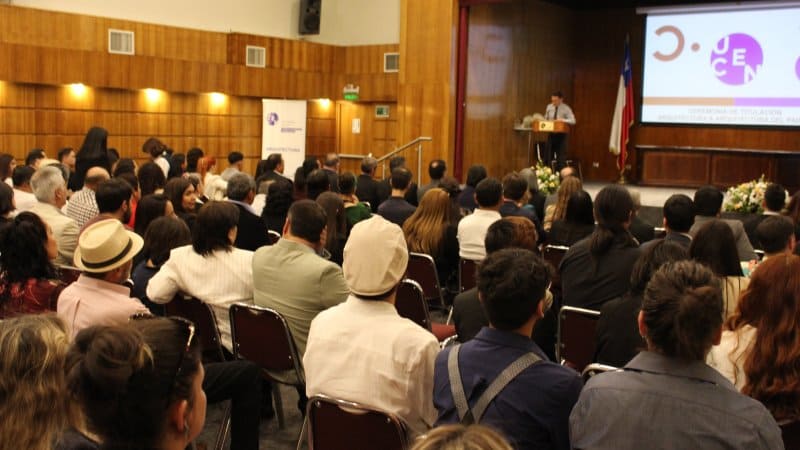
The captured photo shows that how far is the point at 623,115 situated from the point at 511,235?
1320 cm

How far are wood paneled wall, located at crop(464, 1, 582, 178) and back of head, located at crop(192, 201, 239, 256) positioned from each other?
11.1 m

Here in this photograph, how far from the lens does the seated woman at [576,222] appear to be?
6.12 meters

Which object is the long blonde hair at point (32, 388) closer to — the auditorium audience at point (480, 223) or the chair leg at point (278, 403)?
the chair leg at point (278, 403)

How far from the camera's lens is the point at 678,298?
237cm

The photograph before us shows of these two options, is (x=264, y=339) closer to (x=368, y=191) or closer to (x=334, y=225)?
(x=334, y=225)

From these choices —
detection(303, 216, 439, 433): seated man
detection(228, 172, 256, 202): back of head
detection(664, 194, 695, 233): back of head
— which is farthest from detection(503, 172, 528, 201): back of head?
detection(303, 216, 439, 433): seated man

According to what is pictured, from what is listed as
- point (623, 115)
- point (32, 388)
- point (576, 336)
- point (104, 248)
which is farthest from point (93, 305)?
point (623, 115)

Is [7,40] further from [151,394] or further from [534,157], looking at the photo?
[151,394]

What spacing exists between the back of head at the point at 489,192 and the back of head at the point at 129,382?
15.3 ft

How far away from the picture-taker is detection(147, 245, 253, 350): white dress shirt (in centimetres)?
433

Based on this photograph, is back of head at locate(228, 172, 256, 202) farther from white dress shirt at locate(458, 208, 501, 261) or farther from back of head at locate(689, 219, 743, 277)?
back of head at locate(689, 219, 743, 277)

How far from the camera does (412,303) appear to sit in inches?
194

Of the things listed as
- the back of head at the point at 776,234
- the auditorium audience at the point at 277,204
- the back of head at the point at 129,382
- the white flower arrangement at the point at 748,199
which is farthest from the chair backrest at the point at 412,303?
the white flower arrangement at the point at 748,199

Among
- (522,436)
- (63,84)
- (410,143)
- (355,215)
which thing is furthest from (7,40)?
(522,436)
